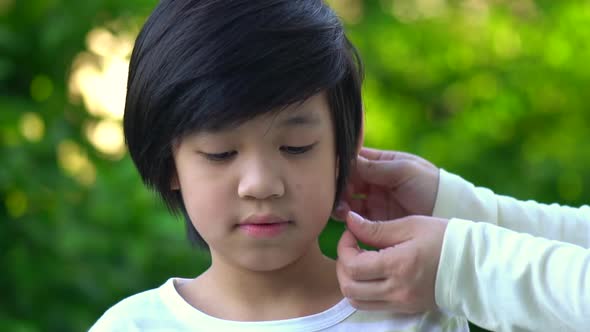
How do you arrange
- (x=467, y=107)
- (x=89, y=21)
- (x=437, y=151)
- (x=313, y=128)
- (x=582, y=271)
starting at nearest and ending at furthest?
(x=582, y=271)
(x=313, y=128)
(x=89, y=21)
(x=437, y=151)
(x=467, y=107)

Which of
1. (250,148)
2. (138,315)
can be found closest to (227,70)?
(250,148)

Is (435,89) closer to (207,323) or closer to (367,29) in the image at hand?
(367,29)

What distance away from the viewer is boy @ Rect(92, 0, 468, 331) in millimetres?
1414

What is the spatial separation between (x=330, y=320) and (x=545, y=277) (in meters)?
0.38

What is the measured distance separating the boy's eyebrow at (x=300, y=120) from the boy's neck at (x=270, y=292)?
0.91ft

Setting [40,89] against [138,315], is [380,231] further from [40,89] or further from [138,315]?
[40,89]

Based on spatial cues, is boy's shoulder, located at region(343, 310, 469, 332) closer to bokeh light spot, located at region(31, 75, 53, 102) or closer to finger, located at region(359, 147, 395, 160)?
finger, located at region(359, 147, 395, 160)

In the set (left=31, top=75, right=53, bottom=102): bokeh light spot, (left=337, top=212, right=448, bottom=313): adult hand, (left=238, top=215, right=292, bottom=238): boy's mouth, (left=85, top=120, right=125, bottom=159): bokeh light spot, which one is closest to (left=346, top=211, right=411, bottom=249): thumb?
(left=337, top=212, right=448, bottom=313): adult hand

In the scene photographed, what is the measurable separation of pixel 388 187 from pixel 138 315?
1.86 feet

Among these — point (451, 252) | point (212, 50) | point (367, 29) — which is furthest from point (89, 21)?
point (451, 252)

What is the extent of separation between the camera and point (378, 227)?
58.5 inches

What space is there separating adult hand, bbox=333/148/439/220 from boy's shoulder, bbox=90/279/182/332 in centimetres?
37

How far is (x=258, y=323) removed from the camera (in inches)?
60.6

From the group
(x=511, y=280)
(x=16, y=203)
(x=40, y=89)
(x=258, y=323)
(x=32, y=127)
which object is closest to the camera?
(x=511, y=280)
